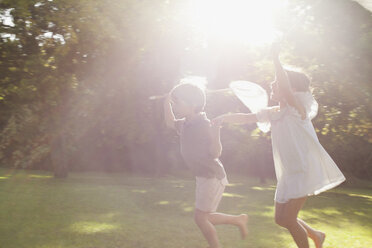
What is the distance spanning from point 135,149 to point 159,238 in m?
21.4

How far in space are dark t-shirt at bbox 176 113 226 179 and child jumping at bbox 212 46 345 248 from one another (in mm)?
213

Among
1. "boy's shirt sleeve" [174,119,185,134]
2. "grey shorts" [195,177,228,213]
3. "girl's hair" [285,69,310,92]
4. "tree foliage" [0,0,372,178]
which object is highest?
"tree foliage" [0,0,372,178]

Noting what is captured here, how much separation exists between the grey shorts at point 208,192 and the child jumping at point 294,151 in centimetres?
60

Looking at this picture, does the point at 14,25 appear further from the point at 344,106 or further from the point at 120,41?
the point at 344,106

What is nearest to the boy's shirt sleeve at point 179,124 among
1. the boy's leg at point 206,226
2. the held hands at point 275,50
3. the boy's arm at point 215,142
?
the boy's arm at point 215,142

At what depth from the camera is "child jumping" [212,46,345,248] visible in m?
3.63

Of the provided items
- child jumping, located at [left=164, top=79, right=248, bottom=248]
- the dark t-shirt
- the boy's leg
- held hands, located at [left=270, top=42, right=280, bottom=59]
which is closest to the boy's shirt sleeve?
child jumping, located at [left=164, top=79, right=248, bottom=248]

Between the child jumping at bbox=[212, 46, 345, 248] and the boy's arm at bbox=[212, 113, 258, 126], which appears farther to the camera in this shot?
the boy's arm at bbox=[212, 113, 258, 126]

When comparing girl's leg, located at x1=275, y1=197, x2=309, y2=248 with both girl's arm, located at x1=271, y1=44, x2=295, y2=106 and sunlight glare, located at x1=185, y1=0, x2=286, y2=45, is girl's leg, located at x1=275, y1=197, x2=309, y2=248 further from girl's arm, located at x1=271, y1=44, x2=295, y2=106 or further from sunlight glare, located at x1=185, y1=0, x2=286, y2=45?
sunlight glare, located at x1=185, y1=0, x2=286, y2=45

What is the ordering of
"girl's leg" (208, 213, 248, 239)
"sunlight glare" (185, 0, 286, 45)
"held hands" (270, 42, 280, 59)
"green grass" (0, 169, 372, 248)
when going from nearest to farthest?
"held hands" (270, 42, 280, 59) → "girl's leg" (208, 213, 248, 239) → "green grass" (0, 169, 372, 248) → "sunlight glare" (185, 0, 286, 45)

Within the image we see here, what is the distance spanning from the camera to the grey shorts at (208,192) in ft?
13.0

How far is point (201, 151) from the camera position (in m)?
3.93

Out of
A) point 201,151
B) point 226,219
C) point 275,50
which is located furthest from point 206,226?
point 275,50

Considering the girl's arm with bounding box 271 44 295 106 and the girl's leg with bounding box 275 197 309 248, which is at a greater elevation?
the girl's arm with bounding box 271 44 295 106
